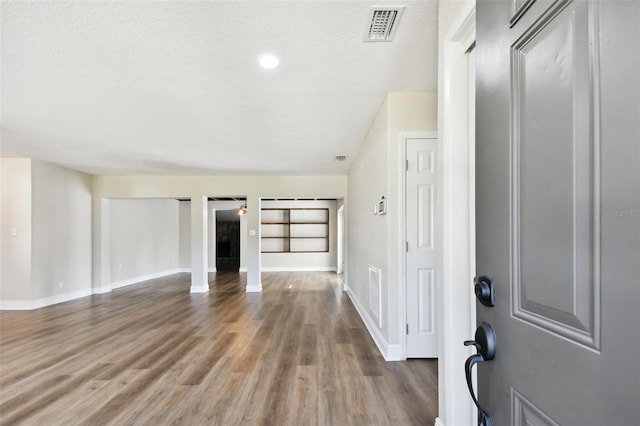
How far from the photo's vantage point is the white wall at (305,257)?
1047 cm

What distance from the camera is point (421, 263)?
10.0 ft

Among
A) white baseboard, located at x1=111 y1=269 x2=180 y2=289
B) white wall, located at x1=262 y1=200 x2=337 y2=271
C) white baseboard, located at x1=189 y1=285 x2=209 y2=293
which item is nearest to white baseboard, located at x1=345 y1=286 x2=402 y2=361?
white baseboard, located at x1=189 y1=285 x2=209 y2=293

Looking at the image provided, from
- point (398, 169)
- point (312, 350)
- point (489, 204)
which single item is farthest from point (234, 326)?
point (489, 204)

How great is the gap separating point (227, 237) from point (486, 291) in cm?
1189

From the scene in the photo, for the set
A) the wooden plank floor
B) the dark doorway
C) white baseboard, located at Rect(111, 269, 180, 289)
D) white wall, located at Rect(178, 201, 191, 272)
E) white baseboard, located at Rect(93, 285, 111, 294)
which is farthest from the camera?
the dark doorway

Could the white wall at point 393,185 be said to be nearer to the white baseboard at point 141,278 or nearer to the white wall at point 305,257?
the white baseboard at point 141,278

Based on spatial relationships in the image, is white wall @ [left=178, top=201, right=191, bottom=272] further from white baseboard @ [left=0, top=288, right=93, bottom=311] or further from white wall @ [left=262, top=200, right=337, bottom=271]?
white baseboard @ [left=0, top=288, right=93, bottom=311]

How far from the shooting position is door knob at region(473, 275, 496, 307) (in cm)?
80

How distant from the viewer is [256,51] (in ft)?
7.53

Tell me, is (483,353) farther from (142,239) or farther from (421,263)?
(142,239)

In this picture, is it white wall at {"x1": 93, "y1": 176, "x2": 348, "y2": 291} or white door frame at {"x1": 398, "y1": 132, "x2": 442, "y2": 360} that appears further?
white wall at {"x1": 93, "y1": 176, "x2": 348, "y2": 291}

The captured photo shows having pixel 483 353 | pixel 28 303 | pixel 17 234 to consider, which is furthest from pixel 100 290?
pixel 483 353

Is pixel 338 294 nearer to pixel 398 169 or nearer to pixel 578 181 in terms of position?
pixel 398 169

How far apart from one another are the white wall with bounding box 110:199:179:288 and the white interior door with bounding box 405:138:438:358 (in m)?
7.17
